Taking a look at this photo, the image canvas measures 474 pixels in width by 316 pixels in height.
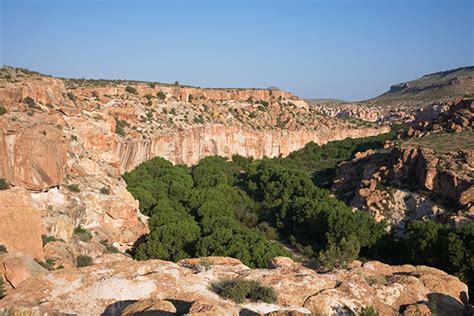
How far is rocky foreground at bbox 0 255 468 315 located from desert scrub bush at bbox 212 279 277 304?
0.70 ft

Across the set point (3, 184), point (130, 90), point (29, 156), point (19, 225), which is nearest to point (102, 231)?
point (29, 156)

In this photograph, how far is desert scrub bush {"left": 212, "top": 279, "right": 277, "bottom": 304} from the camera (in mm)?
13727

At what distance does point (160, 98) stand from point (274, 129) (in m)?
19.1

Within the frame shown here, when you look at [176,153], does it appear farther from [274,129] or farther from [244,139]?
[274,129]

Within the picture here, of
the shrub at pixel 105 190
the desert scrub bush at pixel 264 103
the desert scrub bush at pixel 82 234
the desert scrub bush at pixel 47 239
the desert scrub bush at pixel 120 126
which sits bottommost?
the desert scrub bush at pixel 82 234

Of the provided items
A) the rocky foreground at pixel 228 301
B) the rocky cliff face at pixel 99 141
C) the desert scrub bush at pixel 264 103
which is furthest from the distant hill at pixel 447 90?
the rocky foreground at pixel 228 301

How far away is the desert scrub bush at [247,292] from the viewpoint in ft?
45.0

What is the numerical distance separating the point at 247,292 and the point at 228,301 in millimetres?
702

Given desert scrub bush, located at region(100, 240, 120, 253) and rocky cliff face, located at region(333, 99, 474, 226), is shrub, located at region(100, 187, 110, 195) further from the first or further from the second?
rocky cliff face, located at region(333, 99, 474, 226)

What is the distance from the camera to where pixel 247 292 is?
550 inches

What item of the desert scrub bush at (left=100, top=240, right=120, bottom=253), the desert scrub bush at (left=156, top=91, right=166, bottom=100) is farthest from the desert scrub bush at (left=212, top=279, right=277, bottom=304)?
the desert scrub bush at (left=156, top=91, right=166, bottom=100)

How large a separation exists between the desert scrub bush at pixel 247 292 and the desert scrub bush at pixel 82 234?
13099 millimetres

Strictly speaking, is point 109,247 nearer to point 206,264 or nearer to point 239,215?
point 206,264

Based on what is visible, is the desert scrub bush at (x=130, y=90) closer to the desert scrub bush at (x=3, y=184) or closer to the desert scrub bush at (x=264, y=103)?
the desert scrub bush at (x=264, y=103)
